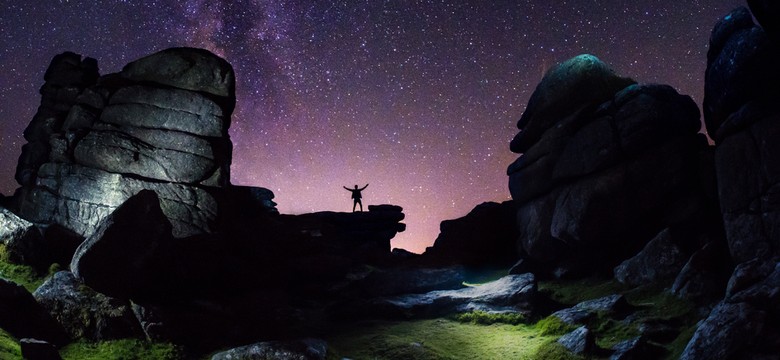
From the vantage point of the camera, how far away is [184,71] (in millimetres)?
20375

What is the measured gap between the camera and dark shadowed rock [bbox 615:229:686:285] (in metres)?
16.3

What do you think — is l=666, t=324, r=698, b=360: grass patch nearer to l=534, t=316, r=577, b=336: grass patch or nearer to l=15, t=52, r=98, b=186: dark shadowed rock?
l=534, t=316, r=577, b=336: grass patch

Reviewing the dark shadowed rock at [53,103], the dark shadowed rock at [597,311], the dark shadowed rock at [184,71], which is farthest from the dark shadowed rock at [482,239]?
the dark shadowed rock at [53,103]

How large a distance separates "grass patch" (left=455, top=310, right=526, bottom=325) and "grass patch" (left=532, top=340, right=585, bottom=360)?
3325mm

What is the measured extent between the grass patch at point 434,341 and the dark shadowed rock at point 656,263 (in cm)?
569

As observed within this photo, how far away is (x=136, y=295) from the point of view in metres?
13.4

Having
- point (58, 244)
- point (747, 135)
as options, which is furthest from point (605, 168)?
point (58, 244)

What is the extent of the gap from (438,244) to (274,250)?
12.6m

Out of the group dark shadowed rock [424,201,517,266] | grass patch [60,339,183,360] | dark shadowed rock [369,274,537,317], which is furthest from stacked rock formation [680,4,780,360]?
dark shadowed rock [424,201,517,266]

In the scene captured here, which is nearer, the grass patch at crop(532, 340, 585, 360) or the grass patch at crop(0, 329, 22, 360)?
the grass patch at crop(0, 329, 22, 360)

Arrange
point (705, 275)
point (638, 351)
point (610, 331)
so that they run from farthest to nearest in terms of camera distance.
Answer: point (705, 275) → point (610, 331) → point (638, 351)

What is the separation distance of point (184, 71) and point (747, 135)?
23.3 meters

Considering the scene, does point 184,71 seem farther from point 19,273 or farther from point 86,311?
point 86,311

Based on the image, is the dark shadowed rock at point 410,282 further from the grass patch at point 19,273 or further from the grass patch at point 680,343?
the grass patch at point 19,273
